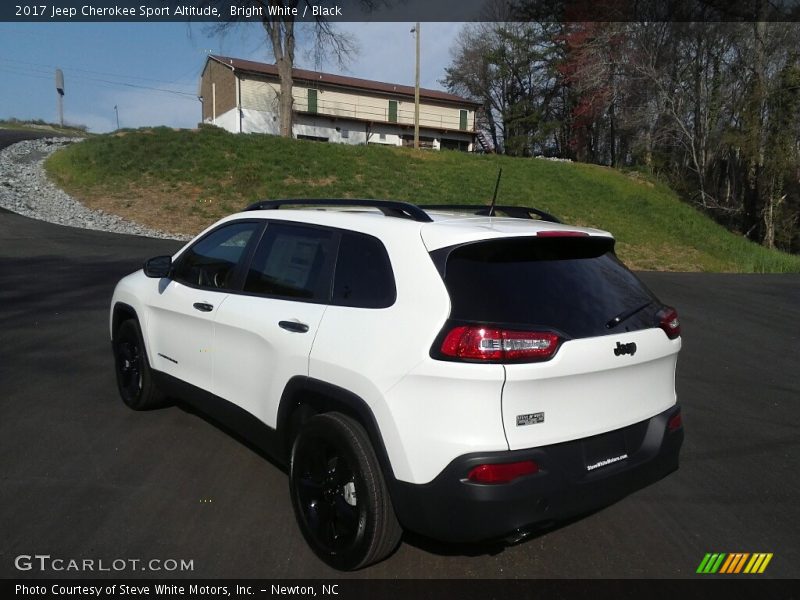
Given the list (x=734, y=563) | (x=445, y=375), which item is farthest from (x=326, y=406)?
(x=734, y=563)

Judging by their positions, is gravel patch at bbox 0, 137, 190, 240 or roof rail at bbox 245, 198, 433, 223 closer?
roof rail at bbox 245, 198, 433, 223

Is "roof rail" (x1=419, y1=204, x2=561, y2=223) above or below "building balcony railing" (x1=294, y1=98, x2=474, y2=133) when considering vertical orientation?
below

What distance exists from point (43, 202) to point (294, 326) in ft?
63.6

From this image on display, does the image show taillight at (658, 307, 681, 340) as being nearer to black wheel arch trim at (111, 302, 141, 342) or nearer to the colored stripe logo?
the colored stripe logo

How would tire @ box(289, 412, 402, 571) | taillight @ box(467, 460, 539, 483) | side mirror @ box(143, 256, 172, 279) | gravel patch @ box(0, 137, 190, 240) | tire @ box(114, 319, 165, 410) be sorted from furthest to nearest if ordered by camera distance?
gravel patch @ box(0, 137, 190, 240) < tire @ box(114, 319, 165, 410) < side mirror @ box(143, 256, 172, 279) < tire @ box(289, 412, 402, 571) < taillight @ box(467, 460, 539, 483)

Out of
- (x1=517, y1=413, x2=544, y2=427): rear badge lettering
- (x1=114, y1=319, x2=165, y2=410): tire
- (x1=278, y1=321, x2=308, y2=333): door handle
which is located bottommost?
(x1=114, y1=319, x2=165, y2=410): tire

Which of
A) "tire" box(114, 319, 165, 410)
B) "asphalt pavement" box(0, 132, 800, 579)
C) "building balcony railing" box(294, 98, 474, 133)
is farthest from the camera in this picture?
"building balcony railing" box(294, 98, 474, 133)

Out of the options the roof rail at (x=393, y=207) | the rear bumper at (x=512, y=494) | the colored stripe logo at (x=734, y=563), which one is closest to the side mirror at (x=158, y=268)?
the roof rail at (x=393, y=207)

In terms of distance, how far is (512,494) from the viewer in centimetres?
262

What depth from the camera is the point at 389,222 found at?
3.20 m

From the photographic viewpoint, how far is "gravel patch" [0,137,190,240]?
57.9 feet

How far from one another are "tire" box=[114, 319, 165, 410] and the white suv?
1400 millimetres

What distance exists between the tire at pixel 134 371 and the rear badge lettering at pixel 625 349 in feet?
11.1
